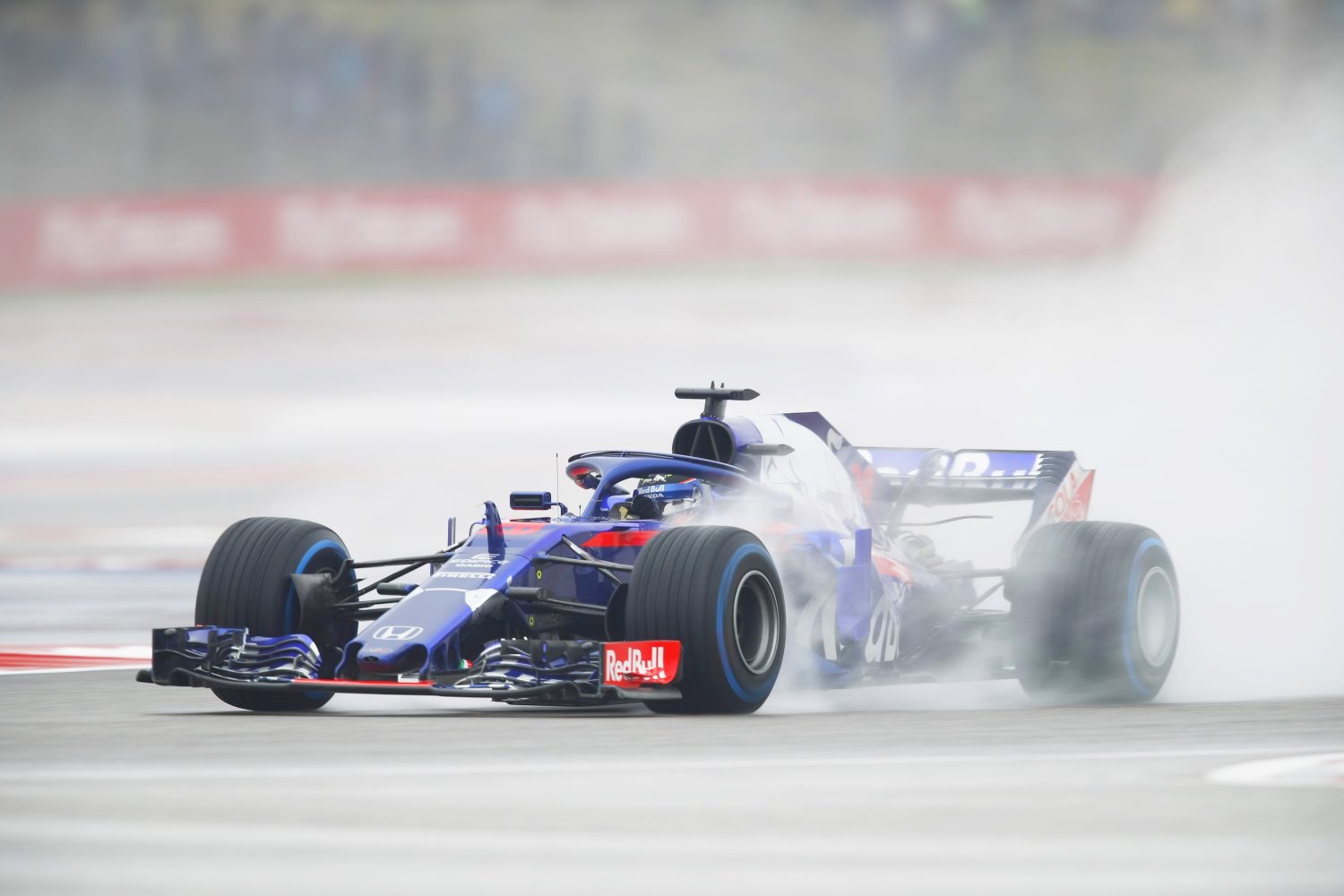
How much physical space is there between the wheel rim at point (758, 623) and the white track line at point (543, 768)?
1.78 metres

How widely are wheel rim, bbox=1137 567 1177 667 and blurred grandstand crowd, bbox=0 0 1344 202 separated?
28028 mm

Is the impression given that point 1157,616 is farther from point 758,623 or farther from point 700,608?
point 700,608

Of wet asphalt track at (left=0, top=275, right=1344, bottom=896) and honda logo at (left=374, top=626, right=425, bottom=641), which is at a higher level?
honda logo at (left=374, top=626, right=425, bottom=641)

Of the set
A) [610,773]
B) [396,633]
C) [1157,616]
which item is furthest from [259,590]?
[1157,616]

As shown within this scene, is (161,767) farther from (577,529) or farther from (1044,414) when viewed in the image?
(1044,414)

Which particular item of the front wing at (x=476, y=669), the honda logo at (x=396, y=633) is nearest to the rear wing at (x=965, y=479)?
the front wing at (x=476, y=669)

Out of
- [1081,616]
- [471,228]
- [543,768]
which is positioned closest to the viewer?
[543,768]

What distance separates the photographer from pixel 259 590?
9.09m

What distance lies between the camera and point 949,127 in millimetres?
38844

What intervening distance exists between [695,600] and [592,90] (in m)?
32.9

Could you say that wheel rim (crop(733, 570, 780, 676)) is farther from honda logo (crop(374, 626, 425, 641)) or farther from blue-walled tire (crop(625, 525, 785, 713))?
honda logo (crop(374, 626, 425, 641))

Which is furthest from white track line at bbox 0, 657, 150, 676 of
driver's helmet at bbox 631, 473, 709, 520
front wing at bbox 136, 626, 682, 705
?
driver's helmet at bbox 631, 473, 709, 520

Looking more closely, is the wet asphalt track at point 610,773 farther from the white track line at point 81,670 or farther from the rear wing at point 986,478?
the rear wing at point 986,478

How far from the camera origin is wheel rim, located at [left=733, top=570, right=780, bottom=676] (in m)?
8.75
